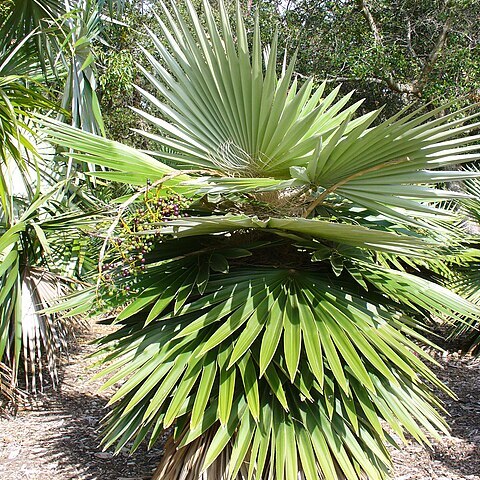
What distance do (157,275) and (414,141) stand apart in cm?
123

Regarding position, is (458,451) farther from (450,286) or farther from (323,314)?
(323,314)

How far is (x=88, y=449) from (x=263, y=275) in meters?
2.08

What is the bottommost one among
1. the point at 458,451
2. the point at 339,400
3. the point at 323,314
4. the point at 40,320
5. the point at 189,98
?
the point at 40,320

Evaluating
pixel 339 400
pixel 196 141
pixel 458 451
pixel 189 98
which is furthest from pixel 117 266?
pixel 458 451

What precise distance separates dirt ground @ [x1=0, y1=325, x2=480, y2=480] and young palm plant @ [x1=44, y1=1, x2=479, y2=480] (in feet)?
2.42

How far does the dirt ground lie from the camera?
331 centimetres

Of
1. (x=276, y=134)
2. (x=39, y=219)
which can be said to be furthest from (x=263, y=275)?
(x=39, y=219)

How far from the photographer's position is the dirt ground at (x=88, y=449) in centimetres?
331

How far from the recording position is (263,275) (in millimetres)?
2398

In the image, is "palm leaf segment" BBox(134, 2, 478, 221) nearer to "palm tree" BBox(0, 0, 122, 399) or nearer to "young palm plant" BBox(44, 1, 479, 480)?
"young palm plant" BBox(44, 1, 479, 480)

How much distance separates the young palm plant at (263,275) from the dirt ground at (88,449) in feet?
2.42

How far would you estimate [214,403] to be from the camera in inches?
88.0

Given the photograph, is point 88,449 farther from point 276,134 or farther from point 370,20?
point 370,20

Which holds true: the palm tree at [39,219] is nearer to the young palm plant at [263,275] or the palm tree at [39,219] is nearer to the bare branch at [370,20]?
the young palm plant at [263,275]
